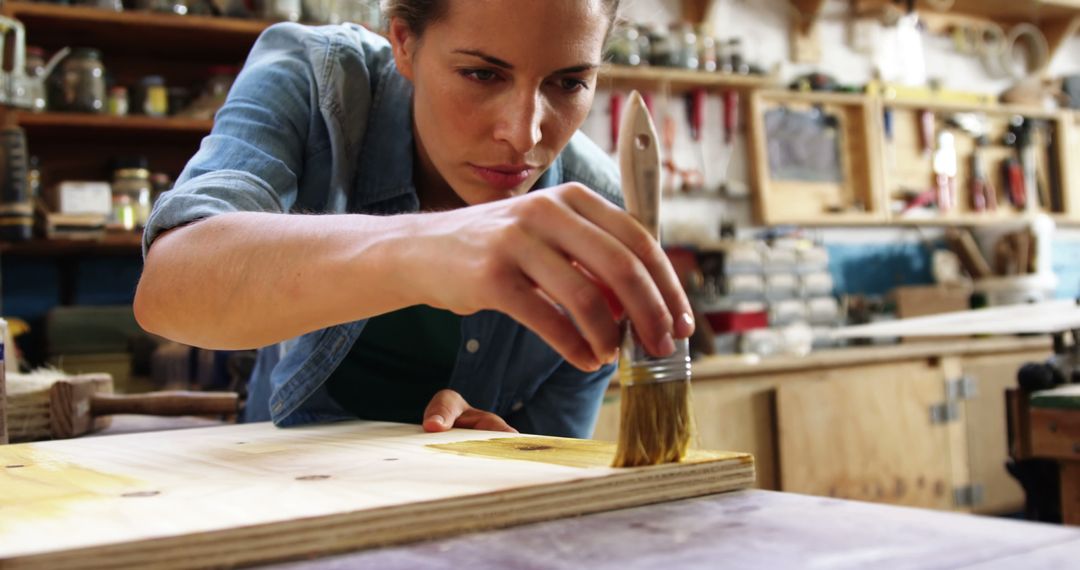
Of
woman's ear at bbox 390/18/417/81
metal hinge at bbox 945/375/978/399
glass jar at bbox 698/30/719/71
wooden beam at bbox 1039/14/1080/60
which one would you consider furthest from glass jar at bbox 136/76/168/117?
wooden beam at bbox 1039/14/1080/60

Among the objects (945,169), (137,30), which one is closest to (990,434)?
(945,169)

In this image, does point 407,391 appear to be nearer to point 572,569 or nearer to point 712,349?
point 572,569

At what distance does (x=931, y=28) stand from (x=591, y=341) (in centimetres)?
420

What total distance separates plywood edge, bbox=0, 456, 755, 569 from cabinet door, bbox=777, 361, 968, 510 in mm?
2231

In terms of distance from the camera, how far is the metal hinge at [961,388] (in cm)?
324

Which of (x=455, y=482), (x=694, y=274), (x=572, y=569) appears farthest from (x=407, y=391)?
(x=694, y=274)

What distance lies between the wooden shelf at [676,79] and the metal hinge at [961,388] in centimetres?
128

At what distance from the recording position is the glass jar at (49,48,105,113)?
2729mm

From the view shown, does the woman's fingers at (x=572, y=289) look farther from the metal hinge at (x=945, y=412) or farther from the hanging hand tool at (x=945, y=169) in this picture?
the hanging hand tool at (x=945, y=169)

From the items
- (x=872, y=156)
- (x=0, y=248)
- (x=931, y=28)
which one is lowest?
(x=0, y=248)

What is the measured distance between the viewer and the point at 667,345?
2.35 feet

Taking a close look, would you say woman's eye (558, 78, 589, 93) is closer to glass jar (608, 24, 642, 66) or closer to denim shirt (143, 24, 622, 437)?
denim shirt (143, 24, 622, 437)

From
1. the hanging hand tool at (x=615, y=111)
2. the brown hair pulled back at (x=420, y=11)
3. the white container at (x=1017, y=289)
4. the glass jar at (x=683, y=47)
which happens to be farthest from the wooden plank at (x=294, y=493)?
the white container at (x=1017, y=289)

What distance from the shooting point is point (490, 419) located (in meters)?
1.16
